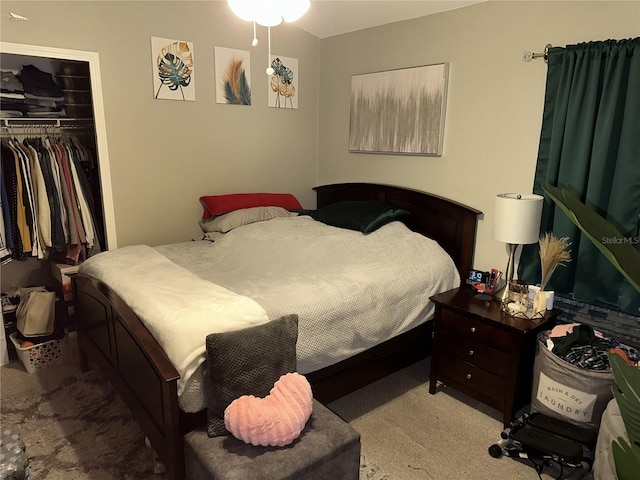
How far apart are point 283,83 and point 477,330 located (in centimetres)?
257

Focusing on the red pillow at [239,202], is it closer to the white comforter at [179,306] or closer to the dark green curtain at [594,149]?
the white comforter at [179,306]

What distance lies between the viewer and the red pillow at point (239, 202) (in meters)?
3.52

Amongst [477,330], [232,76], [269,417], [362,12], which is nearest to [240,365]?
[269,417]

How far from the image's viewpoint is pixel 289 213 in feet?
12.1

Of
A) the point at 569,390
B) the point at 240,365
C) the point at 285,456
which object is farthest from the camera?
the point at 569,390

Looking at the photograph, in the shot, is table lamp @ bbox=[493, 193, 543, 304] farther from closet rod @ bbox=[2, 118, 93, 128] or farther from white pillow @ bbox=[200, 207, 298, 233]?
closet rod @ bbox=[2, 118, 93, 128]

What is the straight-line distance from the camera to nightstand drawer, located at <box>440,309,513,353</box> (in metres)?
2.37

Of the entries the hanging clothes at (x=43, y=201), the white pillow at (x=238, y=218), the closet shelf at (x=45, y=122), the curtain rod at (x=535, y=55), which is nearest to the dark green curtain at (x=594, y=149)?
the curtain rod at (x=535, y=55)

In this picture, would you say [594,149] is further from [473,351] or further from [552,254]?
[473,351]

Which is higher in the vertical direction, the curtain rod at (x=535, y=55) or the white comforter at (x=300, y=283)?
the curtain rod at (x=535, y=55)

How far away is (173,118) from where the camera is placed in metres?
3.36

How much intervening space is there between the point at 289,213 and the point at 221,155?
2.37 feet

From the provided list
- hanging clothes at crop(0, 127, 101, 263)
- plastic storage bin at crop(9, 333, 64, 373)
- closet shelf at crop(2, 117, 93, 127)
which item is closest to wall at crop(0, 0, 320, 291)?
hanging clothes at crop(0, 127, 101, 263)

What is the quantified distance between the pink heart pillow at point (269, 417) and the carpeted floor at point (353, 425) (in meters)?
0.64
